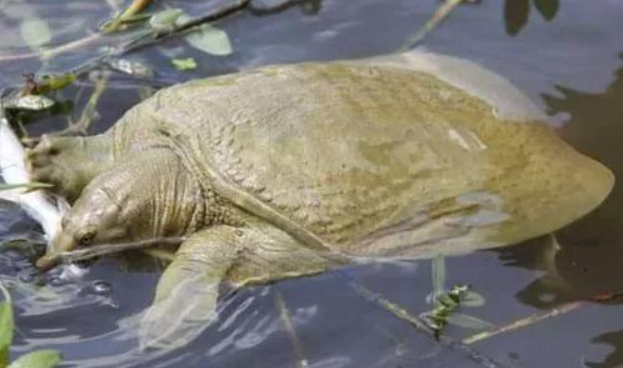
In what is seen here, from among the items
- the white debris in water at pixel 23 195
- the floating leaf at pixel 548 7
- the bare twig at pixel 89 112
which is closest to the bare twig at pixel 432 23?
the floating leaf at pixel 548 7

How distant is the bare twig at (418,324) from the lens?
3076 mm

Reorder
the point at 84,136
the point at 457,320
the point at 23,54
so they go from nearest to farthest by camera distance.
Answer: the point at 457,320 < the point at 84,136 < the point at 23,54

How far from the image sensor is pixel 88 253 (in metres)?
3.28

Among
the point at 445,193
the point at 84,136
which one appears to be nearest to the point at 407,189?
the point at 445,193

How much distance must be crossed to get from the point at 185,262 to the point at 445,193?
70cm

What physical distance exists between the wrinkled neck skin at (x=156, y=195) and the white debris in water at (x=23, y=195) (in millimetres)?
177

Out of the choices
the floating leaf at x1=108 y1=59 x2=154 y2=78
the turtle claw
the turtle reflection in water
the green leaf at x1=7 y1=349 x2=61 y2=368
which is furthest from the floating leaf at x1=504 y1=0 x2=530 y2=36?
the green leaf at x1=7 y1=349 x2=61 y2=368

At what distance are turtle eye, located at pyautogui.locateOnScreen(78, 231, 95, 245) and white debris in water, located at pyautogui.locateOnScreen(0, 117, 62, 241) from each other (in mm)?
106


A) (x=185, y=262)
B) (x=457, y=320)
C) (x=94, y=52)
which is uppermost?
(x=94, y=52)

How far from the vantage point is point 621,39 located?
418 cm

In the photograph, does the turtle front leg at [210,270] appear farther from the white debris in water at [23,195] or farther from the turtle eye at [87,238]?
the white debris in water at [23,195]

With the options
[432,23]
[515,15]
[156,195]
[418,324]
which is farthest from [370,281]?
[515,15]

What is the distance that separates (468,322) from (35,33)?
5.96 feet

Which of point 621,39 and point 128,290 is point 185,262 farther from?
point 621,39
